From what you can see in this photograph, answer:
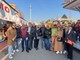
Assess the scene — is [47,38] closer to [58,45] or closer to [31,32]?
[31,32]

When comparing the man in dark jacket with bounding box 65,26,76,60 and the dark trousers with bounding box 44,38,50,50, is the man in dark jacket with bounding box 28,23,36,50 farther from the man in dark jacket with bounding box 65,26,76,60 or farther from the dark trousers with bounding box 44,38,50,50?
the man in dark jacket with bounding box 65,26,76,60

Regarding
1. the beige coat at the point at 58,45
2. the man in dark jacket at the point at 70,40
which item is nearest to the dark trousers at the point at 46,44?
the beige coat at the point at 58,45

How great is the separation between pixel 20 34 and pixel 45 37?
1.93 m

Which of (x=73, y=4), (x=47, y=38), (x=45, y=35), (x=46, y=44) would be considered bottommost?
(x=46, y=44)

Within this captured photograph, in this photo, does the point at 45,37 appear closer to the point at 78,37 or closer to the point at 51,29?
the point at 51,29

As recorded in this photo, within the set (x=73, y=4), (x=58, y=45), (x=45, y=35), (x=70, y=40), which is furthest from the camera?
(x=73, y=4)

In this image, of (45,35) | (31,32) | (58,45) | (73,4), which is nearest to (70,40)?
(58,45)

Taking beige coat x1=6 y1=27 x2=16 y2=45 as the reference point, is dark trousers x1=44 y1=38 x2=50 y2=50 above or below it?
below

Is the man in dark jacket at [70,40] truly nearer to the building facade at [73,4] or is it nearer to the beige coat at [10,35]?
the beige coat at [10,35]

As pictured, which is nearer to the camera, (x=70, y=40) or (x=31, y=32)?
(x=70, y=40)

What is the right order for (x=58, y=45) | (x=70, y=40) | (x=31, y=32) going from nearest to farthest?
(x=70, y=40)
(x=58, y=45)
(x=31, y=32)

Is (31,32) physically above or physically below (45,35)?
above

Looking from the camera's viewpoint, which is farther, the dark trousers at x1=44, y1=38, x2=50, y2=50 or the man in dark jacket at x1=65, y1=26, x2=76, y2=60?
the dark trousers at x1=44, y1=38, x2=50, y2=50

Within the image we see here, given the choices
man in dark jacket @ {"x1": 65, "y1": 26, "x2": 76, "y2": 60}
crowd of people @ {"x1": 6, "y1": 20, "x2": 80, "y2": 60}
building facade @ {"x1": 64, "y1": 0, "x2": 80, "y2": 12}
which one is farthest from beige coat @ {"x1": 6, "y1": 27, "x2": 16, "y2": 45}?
building facade @ {"x1": 64, "y1": 0, "x2": 80, "y2": 12}
